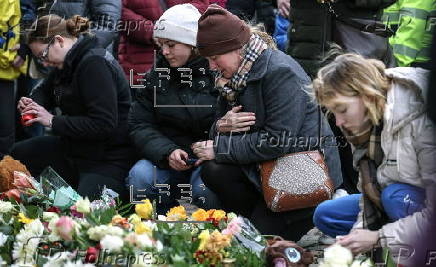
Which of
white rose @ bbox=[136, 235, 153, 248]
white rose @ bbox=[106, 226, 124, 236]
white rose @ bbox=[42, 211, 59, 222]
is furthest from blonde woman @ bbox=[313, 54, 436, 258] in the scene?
white rose @ bbox=[42, 211, 59, 222]

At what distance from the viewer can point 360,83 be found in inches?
164

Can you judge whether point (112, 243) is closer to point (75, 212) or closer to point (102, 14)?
point (75, 212)

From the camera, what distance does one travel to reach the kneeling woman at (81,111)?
591 cm

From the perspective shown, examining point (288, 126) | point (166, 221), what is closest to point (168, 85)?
point (288, 126)

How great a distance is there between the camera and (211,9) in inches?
208

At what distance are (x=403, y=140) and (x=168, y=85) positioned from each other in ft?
6.41

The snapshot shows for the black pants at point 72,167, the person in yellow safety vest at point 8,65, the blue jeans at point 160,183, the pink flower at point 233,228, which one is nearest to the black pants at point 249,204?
the blue jeans at point 160,183

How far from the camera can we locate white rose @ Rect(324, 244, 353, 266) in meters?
3.67

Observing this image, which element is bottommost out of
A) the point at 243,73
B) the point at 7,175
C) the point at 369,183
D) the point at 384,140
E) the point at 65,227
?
the point at 7,175

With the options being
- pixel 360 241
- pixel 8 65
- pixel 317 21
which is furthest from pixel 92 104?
pixel 360 241

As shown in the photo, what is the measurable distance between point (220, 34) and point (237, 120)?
17.1 inches

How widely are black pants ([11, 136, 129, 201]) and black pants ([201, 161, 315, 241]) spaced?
0.71 metres

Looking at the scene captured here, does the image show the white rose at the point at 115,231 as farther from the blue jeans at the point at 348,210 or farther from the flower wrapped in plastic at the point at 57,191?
the blue jeans at the point at 348,210

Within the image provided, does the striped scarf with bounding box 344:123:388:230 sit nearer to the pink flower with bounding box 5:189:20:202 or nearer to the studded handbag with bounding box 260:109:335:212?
the studded handbag with bounding box 260:109:335:212
